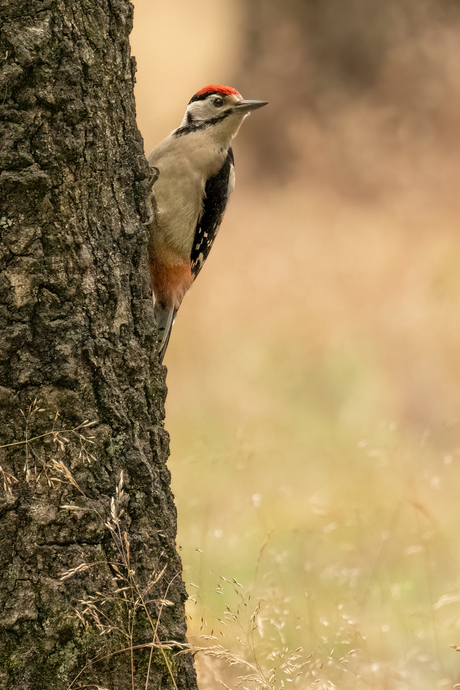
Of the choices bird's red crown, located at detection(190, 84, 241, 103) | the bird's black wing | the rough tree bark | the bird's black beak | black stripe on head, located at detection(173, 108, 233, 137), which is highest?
bird's red crown, located at detection(190, 84, 241, 103)

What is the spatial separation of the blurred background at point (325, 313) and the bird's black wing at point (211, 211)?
1359 mm

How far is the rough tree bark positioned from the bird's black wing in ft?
4.19

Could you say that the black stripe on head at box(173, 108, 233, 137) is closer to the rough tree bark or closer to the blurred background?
the rough tree bark

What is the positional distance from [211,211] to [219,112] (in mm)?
509

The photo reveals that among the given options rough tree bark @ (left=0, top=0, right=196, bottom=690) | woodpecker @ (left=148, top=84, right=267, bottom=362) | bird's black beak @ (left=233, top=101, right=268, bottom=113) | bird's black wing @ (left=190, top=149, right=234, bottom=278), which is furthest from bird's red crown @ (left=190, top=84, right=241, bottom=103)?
rough tree bark @ (left=0, top=0, right=196, bottom=690)

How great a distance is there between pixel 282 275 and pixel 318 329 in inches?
26.8

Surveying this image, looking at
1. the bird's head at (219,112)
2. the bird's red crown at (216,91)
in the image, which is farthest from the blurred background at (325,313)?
the bird's red crown at (216,91)

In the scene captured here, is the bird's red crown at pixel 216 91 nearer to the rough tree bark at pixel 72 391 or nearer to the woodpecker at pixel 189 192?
the woodpecker at pixel 189 192

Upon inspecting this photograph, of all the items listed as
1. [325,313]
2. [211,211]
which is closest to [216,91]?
[211,211]

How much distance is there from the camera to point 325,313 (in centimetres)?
686

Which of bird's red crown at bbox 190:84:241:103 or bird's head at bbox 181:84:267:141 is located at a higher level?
bird's red crown at bbox 190:84:241:103

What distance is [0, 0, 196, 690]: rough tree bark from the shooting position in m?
1.72

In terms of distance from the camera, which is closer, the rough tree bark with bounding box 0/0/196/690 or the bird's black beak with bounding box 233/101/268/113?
the rough tree bark with bounding box 0/0/196/690

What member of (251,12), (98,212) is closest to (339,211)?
(251,12)
